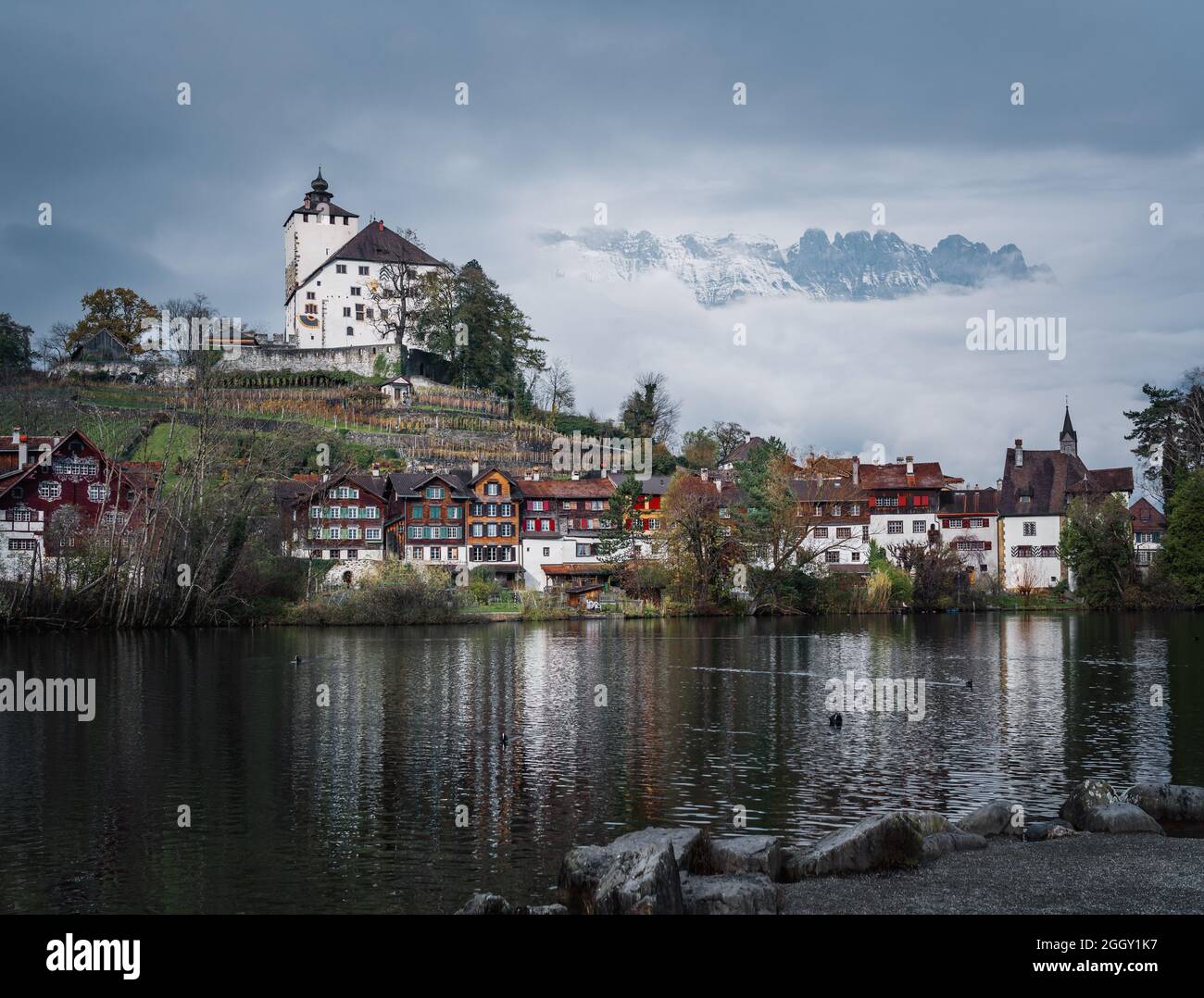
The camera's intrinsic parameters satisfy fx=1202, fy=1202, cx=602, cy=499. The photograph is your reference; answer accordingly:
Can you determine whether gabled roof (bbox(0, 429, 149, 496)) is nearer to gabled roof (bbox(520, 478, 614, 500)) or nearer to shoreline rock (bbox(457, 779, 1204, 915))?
gabled roof (bbox(520, 478, 614, 500))

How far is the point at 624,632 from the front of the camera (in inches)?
3059

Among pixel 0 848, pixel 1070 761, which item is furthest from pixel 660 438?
pixel 0 848

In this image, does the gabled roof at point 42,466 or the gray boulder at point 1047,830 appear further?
the gabled roof at point 42,466

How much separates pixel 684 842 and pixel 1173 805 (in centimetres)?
1134

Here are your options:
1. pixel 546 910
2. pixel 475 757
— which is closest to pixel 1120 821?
pixel 546 910

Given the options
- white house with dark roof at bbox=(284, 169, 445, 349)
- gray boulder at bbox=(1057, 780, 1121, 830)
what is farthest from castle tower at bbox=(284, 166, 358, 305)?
gray boulder at bbox=(1057, 780, 1121, 830)

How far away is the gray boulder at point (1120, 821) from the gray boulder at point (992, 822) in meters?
1.32

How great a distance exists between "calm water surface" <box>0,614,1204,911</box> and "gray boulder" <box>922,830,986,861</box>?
2627mm

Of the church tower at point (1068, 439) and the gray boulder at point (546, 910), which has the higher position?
the church tower at point (1068, 439)

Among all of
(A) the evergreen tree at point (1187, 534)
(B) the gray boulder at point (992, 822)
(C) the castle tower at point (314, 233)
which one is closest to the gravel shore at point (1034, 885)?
(B) the gray boulder at point (992, 822)

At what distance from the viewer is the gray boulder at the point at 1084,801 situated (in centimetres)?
2377

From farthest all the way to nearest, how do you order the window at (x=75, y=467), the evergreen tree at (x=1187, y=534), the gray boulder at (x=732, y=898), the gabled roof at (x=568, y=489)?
the gabled roof at (x=568, y=489)
the window at (x=75, y=467)
the evergreen tree at (x=1187, y=534)
the gray boulder at (x=732, y=898)

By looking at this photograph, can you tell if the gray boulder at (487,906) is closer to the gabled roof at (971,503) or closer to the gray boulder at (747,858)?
the gray boulder at (747,858)
